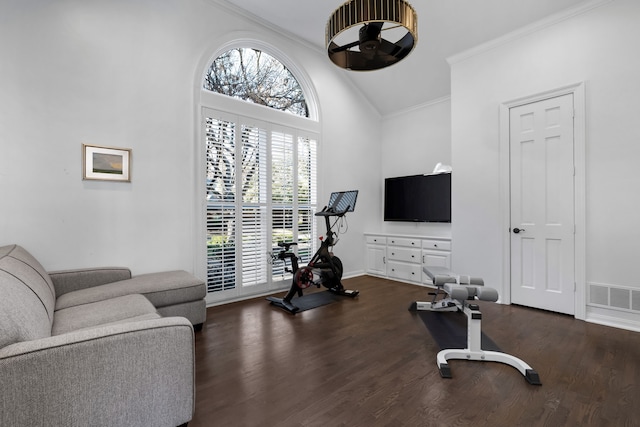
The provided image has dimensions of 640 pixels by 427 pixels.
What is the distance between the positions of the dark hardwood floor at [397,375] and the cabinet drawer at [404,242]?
169 cm

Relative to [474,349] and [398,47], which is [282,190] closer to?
[398,47]

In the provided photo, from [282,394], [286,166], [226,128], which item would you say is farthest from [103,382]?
[286,166]

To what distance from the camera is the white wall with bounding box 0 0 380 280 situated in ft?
8.48

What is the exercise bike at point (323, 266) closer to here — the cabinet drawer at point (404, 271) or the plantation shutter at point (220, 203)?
the plantation shutter at point (220, 203)

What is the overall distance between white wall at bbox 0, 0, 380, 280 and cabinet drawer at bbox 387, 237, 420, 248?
10.5 feet

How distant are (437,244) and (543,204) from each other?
1.48 meters

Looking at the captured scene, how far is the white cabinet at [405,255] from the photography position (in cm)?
449

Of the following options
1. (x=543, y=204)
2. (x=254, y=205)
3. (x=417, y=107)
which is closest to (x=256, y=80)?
(x=254, y=205)

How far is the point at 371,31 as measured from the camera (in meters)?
2.05

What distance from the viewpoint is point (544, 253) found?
3.41 metres

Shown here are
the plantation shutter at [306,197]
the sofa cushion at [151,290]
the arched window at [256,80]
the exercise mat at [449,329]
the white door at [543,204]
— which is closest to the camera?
the sofa cushion at [151,290]

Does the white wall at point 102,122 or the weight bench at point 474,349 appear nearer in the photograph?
the weight bench at point 474,349

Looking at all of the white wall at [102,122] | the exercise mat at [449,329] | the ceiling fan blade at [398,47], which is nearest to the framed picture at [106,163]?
the white wall at [102,122]

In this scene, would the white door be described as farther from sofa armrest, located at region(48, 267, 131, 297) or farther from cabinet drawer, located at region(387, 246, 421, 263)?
sofa armrest, located at region(48, 267, 131, 297)
